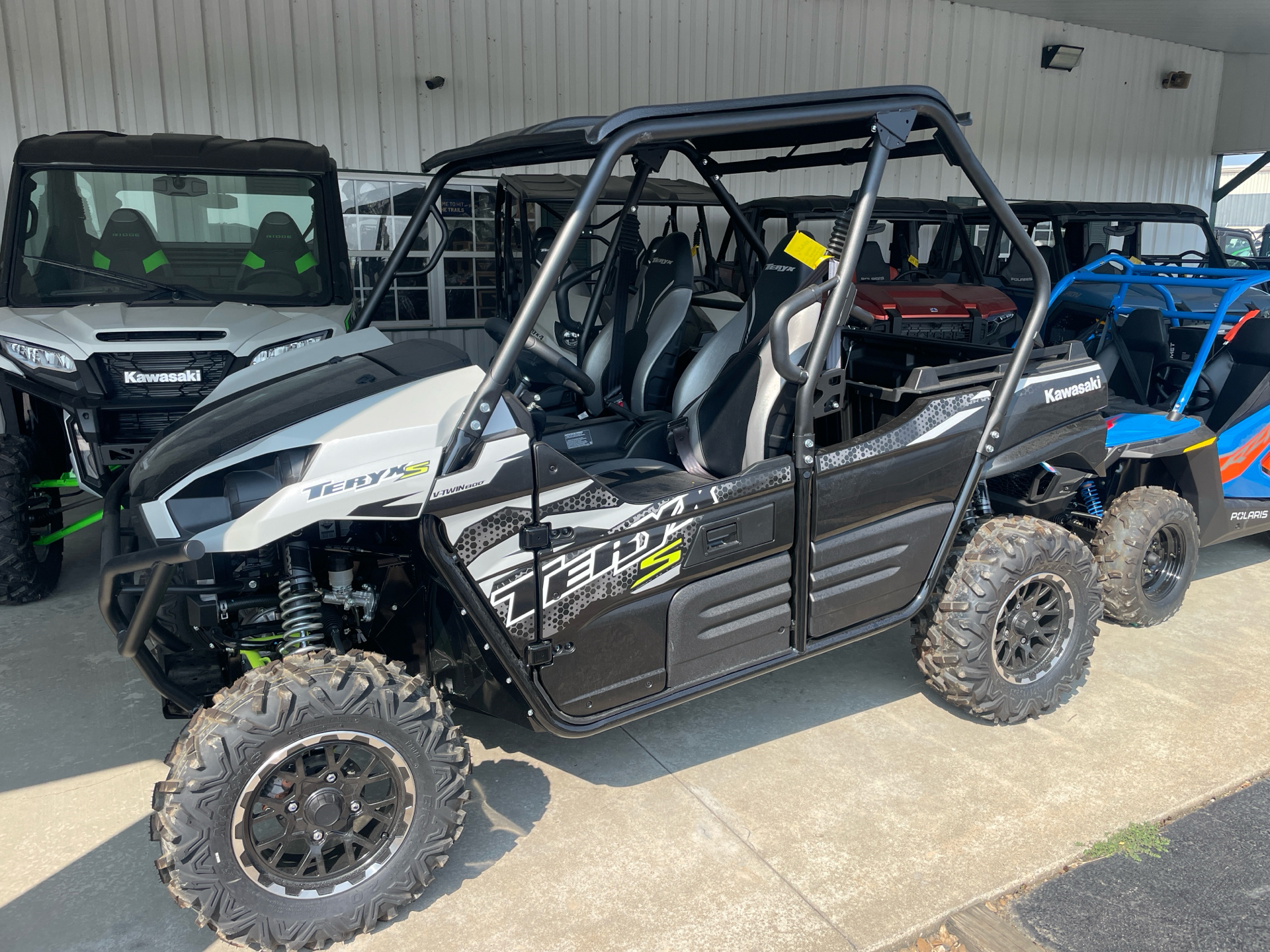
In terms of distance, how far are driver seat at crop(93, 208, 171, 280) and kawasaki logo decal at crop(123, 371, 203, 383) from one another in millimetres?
806

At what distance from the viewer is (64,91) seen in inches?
265

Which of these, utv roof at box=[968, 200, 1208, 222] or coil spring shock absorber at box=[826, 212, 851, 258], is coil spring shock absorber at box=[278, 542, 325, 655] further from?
utv roof at box=[968, 200, 1208, 222]

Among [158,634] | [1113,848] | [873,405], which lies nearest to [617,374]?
[873,405]

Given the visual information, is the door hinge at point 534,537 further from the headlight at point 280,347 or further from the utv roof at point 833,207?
the utv roof at point 833,207

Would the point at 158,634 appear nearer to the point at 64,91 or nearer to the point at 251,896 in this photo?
the point at 251,896

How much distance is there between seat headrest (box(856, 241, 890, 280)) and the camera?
7.76 m

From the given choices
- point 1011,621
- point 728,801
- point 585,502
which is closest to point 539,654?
point 585,502

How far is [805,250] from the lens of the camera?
287 cm

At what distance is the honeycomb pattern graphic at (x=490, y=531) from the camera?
220cm

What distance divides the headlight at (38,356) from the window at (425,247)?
13.3ft

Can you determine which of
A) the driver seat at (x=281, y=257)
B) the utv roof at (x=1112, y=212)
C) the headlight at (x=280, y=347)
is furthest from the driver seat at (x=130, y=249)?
the utv roof at (x=1112, y=212)

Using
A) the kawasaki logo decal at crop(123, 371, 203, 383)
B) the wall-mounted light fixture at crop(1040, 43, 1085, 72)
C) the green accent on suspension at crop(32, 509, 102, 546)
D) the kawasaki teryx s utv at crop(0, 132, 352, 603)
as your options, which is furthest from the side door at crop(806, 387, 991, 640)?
the wall-mounted light fixture at crop(1040, 43, 1085, 72)

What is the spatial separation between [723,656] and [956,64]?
34.6ft

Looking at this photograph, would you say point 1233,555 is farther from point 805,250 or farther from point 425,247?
point 425,247
